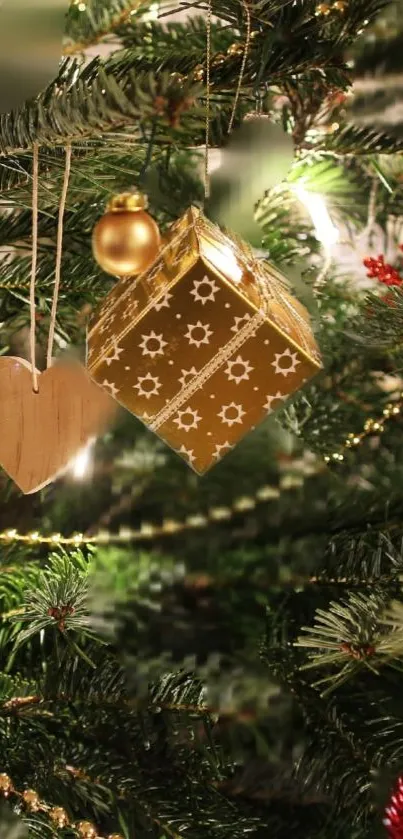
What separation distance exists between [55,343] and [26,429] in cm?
24

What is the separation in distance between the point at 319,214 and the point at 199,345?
33cm

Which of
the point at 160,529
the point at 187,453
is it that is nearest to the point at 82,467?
the point at 160,529

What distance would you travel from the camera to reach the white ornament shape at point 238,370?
0.51 metres

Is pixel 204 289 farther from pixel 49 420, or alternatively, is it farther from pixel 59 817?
pixel 59 817

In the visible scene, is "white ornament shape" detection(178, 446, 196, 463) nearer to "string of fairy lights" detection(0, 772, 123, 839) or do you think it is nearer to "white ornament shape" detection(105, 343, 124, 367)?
"white ornament shape" detection(105, 343, 124, 367)

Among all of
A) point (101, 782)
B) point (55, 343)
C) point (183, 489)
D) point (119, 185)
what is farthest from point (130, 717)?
point (119, 185)

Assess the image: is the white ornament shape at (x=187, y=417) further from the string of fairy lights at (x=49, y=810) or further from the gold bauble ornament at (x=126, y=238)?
the string of fairy lights at (x=49, y=810)

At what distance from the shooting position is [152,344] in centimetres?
51

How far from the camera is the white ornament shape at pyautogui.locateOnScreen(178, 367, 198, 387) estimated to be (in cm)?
51

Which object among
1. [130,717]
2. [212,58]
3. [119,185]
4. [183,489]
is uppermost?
[212,58]

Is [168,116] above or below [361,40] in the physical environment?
below

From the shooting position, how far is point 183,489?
0.74 meters

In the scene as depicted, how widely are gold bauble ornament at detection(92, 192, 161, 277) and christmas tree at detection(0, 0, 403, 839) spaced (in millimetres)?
50

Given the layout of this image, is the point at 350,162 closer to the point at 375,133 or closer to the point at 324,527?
the point at 375,133
